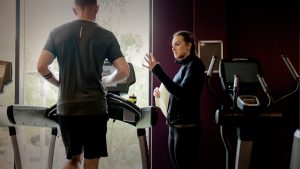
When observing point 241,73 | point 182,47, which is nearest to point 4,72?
point 182,47

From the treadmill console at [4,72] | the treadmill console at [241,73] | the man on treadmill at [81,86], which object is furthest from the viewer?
the treadmill console at [4,72]

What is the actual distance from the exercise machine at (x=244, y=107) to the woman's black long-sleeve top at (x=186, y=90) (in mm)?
279

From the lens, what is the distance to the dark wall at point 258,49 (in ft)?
13.1

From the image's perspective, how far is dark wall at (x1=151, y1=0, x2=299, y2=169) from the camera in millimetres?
3982

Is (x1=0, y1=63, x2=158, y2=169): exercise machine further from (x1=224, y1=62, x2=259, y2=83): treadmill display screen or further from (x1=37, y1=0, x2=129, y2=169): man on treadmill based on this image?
(x1=224, y1=62, x2=259, y2=83): treadmill display screen

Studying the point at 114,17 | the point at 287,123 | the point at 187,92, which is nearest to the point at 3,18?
the point at 114,17

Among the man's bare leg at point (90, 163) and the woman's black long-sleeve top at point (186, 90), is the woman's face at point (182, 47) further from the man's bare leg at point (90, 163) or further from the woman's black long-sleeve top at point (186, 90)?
the man's bare leg at point (90, 163)

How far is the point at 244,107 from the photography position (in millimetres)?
2939

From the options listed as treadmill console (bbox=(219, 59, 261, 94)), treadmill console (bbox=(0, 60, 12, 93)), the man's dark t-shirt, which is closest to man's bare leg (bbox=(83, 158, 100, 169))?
the man's dark t-shirt

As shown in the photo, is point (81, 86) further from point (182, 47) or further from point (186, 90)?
point (182, 47)

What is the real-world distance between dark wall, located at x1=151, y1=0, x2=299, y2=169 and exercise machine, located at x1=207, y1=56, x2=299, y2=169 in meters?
0.61

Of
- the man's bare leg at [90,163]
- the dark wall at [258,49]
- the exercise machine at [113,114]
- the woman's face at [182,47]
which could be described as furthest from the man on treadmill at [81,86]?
the dark wall at [258,49]

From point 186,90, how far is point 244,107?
501 millimetres

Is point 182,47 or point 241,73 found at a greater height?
point 182,47
